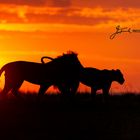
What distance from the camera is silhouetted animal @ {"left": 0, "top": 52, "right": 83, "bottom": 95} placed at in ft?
60.0

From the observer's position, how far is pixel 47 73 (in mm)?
18844

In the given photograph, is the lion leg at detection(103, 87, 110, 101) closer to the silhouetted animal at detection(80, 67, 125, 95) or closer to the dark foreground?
the silhouetted animal at detection(80, 67, 125, 95)

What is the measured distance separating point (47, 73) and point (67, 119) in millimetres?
4226

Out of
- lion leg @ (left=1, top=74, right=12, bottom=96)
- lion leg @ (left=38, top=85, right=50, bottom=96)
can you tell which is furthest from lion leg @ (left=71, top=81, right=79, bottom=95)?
lion leg @ (left=1, top=74, right=12, bottom=96)

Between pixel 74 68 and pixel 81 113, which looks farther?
pixel 74 68

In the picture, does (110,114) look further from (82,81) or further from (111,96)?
(82,81)

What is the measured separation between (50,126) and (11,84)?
182 inches

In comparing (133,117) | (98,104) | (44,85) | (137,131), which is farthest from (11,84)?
(137,131)

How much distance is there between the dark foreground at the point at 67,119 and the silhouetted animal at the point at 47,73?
53 centimetres

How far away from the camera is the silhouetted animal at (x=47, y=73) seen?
1828cm

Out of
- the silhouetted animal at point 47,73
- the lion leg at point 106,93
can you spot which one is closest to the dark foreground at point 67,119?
the silhouetted animal at point 47,73

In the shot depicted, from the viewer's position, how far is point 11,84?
1828cm

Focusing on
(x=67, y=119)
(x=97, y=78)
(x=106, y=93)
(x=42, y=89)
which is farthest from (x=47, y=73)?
(x=67, y=119)

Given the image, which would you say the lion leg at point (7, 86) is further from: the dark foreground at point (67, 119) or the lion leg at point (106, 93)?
the lion leg at point (106, 93)
